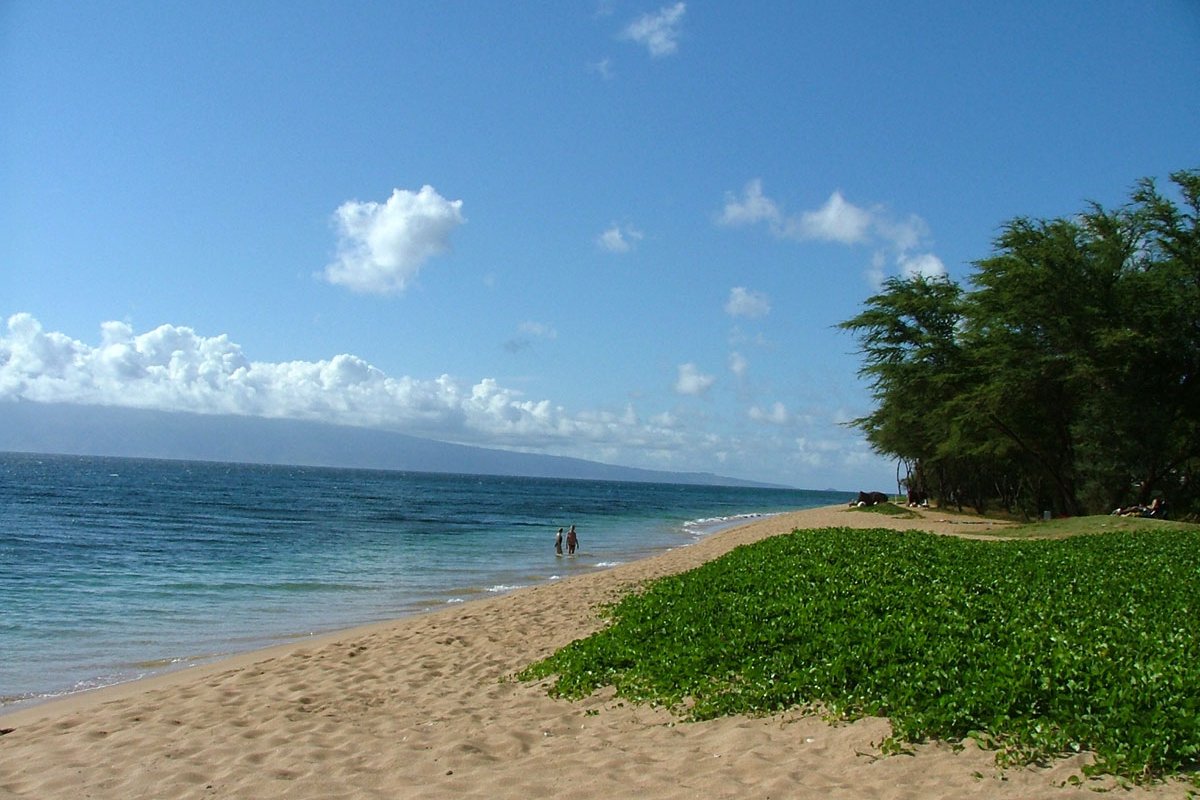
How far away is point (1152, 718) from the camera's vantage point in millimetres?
5781

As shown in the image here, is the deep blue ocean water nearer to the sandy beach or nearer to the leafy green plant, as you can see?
the sandy beach

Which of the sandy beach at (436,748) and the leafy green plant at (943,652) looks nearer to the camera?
the sandy beach at (436,748)

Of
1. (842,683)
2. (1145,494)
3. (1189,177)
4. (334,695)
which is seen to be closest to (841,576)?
(842,683)

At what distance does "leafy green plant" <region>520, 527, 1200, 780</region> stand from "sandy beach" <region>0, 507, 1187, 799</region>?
0.29m

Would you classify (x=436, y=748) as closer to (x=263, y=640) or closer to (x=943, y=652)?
(x=943, y=652)

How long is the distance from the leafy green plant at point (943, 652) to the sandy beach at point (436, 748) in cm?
29

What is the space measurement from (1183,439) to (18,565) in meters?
40.3

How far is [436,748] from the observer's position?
740 centimetres

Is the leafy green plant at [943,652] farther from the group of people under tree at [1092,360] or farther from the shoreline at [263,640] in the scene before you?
the group of people under tree at [1092,360]

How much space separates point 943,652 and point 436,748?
4612 millimetres

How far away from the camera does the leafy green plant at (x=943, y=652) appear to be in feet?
19.8

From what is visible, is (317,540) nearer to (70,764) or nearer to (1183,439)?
(70,764)

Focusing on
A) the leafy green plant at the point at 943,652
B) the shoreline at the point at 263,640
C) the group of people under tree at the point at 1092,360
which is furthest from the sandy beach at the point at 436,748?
the group of people under tree at the point at 1092,360

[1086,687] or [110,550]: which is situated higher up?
[1086,687]
